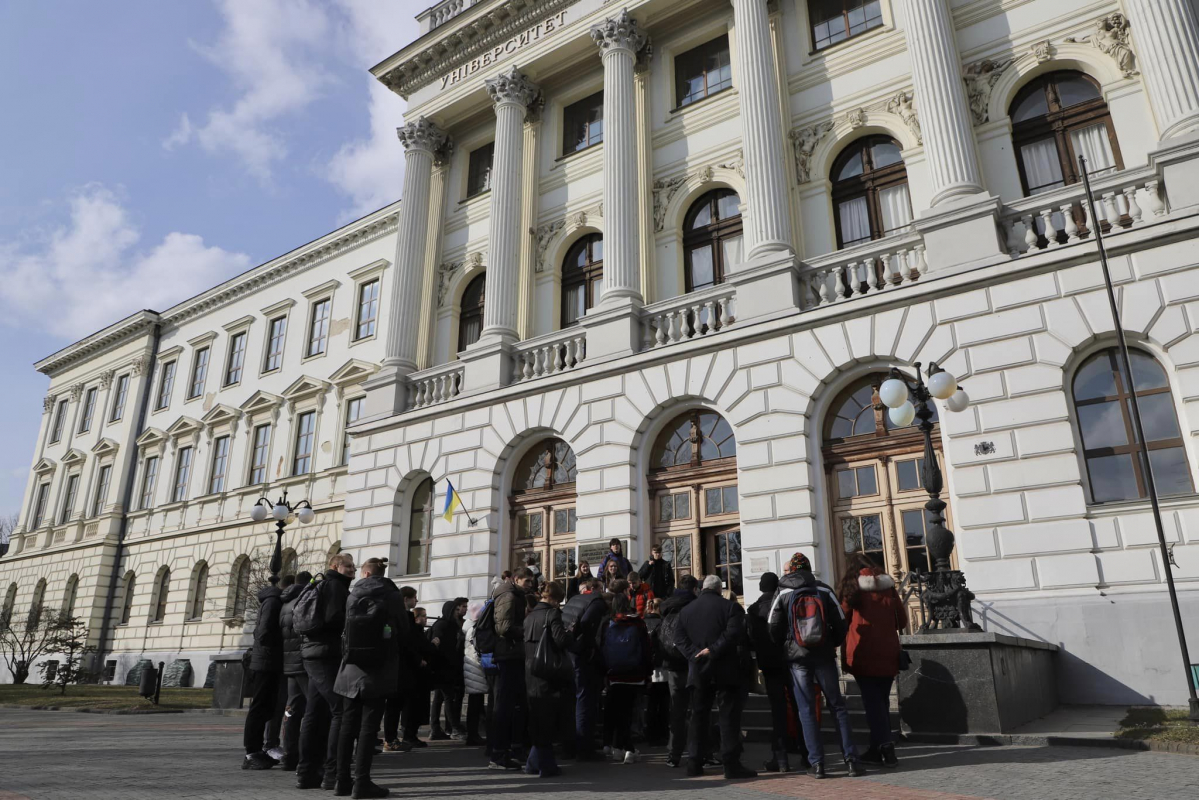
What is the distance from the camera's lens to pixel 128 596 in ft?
122

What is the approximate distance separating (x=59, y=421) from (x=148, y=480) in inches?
493

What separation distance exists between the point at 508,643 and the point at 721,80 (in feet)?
54.0

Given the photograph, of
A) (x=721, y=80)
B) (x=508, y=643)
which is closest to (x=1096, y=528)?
(x=508, y=643)

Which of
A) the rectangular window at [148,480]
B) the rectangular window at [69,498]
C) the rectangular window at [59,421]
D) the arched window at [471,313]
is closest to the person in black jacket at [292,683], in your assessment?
the arched window at [471,313]

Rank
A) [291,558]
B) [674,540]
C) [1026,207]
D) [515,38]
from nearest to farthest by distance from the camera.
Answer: [1026,207]
[674,540]
[515,38]
[291,558]

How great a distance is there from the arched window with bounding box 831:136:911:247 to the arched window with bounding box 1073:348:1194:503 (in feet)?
17.1

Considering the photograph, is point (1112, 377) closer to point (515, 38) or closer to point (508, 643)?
point (508, 643)

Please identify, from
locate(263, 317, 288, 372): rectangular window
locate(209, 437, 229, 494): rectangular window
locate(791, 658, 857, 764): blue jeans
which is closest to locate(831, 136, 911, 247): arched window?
locate(791, 658, 857, 764): blue jeans

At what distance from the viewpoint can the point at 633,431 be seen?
17250mm

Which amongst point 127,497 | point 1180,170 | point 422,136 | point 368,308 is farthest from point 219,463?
point 1180,170

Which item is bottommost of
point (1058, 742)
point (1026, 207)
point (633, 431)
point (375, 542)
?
point (1058, 742)

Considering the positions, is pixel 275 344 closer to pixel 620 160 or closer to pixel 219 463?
pixel 219 463

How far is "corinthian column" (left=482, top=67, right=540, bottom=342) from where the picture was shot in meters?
21.1

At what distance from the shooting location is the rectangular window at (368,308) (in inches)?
1224
